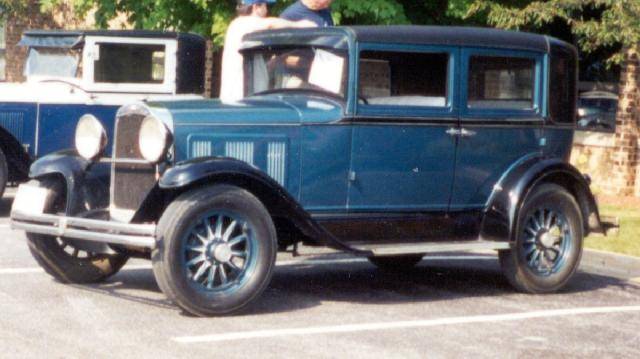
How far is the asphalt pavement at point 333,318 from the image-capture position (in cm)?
673

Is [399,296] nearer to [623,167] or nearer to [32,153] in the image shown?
[32,153]

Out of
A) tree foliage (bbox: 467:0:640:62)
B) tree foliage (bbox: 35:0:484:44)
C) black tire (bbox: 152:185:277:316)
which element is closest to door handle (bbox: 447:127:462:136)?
black tire (bbox: 152:185:277:316)

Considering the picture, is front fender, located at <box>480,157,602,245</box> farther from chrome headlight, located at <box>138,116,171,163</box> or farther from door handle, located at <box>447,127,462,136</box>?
chrome headlight, located at <box>138,116,171,163</box>

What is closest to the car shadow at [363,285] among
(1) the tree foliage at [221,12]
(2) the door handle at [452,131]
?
(2) the door handle at [452,131]

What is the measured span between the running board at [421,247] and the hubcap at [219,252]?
0.91m

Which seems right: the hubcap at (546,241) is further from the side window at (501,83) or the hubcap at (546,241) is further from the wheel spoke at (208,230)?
the wheel spoke at (208,230)

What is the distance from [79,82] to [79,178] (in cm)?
552

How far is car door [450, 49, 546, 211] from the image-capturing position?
881 centimetres

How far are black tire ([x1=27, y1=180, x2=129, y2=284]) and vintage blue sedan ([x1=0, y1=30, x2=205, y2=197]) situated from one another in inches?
178

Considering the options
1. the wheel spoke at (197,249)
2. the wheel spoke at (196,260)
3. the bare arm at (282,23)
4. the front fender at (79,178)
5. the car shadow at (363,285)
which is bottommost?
the car shadow at (363,285)

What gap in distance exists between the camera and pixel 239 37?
30.2ft

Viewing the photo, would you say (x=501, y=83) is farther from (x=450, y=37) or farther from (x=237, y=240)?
(x=237, y=240)

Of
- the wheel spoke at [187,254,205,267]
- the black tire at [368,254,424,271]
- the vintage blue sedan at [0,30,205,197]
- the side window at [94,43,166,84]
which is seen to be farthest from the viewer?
the side window at [94,43,166,84]

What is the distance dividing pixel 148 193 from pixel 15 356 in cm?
163
